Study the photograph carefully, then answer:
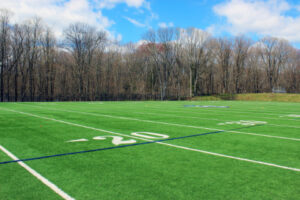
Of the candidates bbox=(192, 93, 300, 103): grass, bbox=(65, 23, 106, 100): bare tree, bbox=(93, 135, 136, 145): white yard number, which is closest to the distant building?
bbox=(192, 93, 300, 103): grass

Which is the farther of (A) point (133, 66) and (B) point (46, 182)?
(A) point (133, 66)

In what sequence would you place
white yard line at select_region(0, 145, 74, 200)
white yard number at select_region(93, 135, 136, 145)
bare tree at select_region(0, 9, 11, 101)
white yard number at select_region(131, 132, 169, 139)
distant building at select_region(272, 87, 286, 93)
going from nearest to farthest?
white yard line at select_region(0, 145, 74, 200)
white yard number at select_region(93, 135, 136, 145)
white yard number at select_region(131, 132, 169, 139)
bare tree at select_region(0, 9, 11, 101)
distant building at select_region(272, 87, 286, 93)

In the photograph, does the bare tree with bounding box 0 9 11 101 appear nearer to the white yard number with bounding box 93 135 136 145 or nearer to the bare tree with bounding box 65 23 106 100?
the bare tree with bounding box 65 23 106 100

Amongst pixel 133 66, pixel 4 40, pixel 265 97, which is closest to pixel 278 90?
pixel 265 97

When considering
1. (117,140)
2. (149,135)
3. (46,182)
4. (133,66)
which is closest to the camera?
(46,182)

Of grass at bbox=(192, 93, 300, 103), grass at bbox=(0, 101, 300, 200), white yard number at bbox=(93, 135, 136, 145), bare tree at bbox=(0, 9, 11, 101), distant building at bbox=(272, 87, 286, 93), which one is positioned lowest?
grass at bbox=(0, 101, 300, 200)

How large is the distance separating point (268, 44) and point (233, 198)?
7708 centimetres

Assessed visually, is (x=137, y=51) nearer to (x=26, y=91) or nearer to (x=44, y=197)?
(x=26, y=91)

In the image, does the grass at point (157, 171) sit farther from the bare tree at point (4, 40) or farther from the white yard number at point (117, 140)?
the bare tree at point (4, 40)

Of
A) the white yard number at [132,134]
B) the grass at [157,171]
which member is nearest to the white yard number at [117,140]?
the white yard number at [132,134]

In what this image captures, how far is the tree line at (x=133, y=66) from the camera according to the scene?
4812 cm

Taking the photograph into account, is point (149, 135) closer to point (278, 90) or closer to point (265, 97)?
point (265, 97)

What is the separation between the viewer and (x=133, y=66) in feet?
205

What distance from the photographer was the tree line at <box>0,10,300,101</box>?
4812 cm
